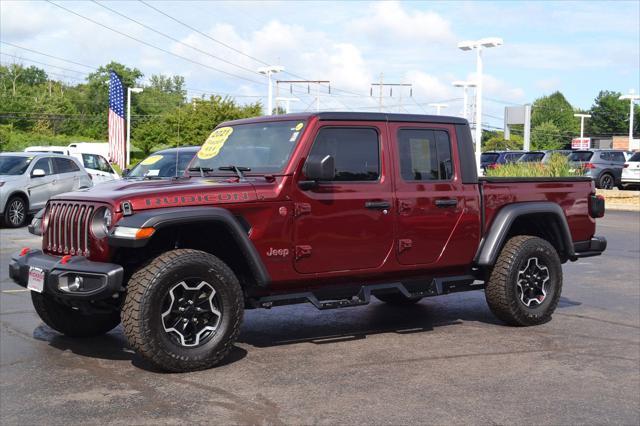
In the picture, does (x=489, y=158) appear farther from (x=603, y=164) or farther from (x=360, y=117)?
(x=360, y=117)

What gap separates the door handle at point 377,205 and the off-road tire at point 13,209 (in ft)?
44.0

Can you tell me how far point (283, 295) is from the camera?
625cm

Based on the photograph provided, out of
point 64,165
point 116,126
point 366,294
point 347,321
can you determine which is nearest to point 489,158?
point 116,126

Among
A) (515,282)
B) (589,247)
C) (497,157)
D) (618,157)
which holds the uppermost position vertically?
(497,157)

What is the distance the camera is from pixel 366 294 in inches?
259

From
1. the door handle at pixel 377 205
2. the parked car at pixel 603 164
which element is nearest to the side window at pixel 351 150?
the door handle at pixel 377 205

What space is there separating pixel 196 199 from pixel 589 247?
4.44m

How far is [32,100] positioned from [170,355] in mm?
83834

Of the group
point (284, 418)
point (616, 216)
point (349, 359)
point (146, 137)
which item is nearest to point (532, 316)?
point (349, 359)

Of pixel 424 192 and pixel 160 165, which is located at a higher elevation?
pixel 160 165

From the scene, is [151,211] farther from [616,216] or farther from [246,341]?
[616,216]

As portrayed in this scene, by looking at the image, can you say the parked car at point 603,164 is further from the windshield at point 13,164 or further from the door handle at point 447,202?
the door handle at point 447,202

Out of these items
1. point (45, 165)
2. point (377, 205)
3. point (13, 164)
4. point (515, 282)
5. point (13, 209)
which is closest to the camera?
point (377, 205)

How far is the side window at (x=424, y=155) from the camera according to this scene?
6.97 metres
